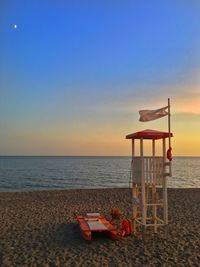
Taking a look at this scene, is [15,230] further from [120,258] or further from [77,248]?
[120,258]

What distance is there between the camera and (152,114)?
1009 centimetres

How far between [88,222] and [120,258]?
291 centimetres

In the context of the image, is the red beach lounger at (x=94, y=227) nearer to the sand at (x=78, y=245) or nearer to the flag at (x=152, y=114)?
the sand at (x=78, y=245)

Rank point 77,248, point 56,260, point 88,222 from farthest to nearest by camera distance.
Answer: point 88,222 < point 77,248 < point 56,260

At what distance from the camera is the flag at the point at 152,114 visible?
10000 mm

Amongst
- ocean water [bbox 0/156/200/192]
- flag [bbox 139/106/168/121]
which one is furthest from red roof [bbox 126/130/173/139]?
ocean water [bbox 0/156/200/192]

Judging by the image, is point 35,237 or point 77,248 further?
point 35,237

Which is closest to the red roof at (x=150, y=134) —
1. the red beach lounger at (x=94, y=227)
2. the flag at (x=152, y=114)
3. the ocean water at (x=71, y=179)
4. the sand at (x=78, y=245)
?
the flag at (x=152, y=114)

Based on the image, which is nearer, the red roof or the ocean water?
the red roof

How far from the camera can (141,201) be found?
10180 mm

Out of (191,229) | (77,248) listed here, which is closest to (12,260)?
(77,248)

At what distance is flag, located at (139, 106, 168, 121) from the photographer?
10.0m

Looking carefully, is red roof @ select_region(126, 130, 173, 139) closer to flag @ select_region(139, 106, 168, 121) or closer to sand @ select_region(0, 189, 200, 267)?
flag @ select_region(139, 106, 168, 121)

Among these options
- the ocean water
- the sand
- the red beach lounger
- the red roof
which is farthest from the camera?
the ocean water
